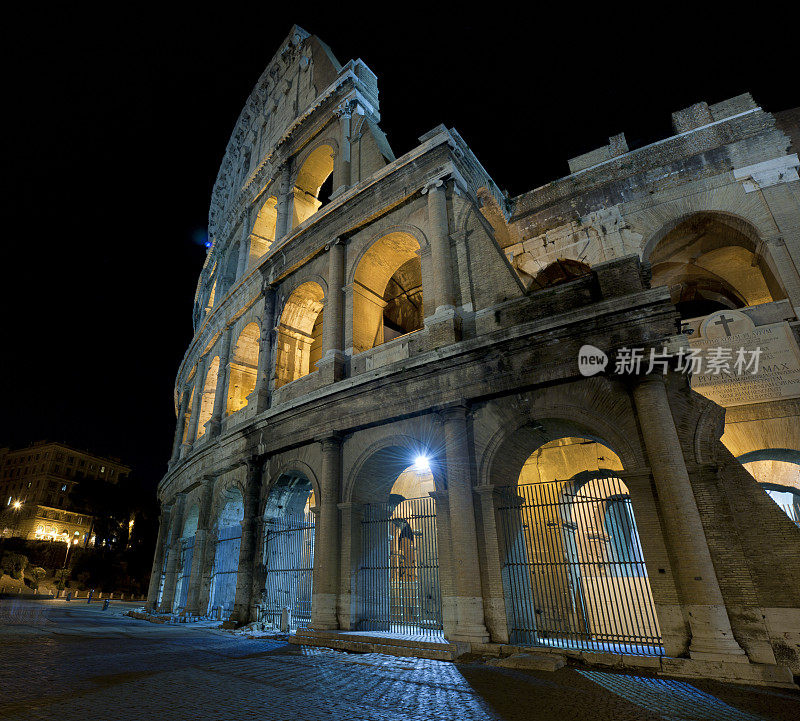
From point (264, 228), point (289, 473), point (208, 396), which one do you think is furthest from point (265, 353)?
point (264, 228)

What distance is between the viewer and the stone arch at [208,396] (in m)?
15.9

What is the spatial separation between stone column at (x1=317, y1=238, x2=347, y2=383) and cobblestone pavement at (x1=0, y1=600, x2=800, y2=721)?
529 centimetres

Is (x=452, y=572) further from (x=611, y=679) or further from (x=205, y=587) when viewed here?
(x=205, y=587)

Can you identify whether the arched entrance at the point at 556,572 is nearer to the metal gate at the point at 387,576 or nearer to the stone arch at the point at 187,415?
the metal gate at the point at 387,576

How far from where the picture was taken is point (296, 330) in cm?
1284

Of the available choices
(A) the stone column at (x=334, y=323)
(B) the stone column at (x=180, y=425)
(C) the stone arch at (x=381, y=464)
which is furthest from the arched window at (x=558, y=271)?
(B) the stone column at (x=180, y=425)

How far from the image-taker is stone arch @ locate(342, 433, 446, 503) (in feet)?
28.5

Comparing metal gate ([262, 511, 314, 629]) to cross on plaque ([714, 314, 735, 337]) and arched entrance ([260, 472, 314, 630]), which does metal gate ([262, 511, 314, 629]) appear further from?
cross on plaque ([714, 314, 735, 337])

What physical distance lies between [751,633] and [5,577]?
142 feet

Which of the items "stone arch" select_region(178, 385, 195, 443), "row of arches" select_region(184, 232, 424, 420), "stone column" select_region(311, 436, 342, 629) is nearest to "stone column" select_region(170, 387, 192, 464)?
"stone arch" select_region(178, 385, 195, 443)

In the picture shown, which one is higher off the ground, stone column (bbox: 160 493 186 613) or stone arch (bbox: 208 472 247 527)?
stone arch (bbox: 208 472 247 527)

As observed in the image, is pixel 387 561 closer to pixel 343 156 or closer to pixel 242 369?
pixel 242 369

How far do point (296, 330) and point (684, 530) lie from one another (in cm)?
985
